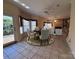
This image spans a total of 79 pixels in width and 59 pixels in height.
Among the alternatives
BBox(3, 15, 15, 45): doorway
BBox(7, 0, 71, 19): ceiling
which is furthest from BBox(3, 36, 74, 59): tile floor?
BBox(7, 0, 71, 19): ceiling

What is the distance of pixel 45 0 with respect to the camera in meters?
5.97

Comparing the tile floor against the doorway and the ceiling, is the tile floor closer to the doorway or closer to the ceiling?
the doorway

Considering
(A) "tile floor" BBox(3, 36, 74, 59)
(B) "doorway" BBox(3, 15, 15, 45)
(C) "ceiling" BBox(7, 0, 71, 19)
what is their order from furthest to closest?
(B) "doorway" BBox(3, 15, 15, 45), (C) "ceiling" BBox(7, 0, 71, 19), (A) "tile floor" BBox(3, 36, 74, 59)

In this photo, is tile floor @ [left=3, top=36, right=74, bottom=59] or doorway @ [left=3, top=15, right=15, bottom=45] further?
doorway @ [left=3, top=15, right=15, bottom=45]

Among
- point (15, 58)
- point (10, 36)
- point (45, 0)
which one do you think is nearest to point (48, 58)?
point (15, 58)

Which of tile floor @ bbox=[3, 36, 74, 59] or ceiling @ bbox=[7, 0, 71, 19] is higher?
ceiling @ bbox=[7, 0, 71, 19]

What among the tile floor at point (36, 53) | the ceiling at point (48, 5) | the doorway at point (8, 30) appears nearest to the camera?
the tile floor at point (36, 53)

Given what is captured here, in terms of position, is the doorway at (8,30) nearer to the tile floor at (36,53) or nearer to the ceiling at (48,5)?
the tile floor at (36,53)

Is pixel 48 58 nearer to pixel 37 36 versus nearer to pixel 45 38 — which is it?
pixel 45 38

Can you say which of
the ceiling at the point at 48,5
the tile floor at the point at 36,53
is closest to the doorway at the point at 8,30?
the tile floor at the point at 36,53

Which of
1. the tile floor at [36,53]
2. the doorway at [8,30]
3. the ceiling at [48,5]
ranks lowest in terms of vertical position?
the tile floor at [36,53]

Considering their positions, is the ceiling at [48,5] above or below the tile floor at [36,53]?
above

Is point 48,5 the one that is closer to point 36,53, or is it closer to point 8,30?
point 8,30
